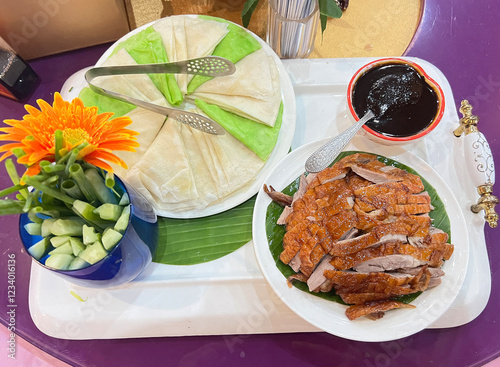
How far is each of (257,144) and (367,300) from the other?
1.95 feet

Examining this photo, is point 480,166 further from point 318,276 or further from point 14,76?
point 14,76

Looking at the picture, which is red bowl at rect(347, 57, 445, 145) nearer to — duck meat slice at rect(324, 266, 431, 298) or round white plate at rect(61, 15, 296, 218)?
round white plate at rect(61, 15, 296, 218)

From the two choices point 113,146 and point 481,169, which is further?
point 481,169

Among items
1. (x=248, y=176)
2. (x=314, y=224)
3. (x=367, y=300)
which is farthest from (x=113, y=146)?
(x=367, y=300)

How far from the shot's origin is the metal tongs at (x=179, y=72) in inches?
48.8

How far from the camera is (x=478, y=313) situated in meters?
1.27

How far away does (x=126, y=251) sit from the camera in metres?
1.04

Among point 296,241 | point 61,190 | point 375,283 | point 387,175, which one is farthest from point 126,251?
point 387,175

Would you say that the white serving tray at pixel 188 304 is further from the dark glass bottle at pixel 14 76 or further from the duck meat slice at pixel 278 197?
the dark glass bottle at pixel 14 76

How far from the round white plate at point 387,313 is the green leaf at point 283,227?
13 mm

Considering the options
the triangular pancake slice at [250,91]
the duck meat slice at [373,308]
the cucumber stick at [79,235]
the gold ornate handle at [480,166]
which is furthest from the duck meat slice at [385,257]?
the cucumber stick at [79,235]

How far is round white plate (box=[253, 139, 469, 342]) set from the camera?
1.13 meters

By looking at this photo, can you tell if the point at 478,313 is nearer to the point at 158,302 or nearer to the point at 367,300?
the point at 367,300

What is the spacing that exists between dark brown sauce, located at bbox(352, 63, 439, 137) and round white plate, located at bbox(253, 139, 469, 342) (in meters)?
0.19
